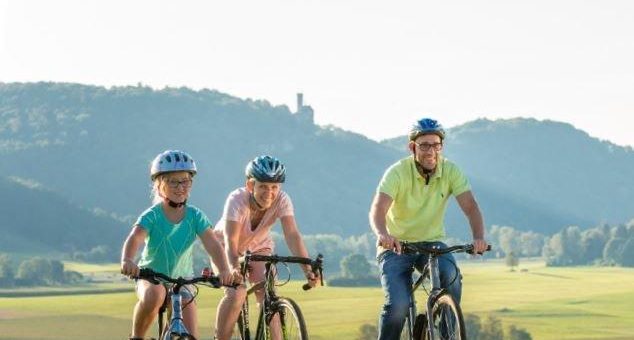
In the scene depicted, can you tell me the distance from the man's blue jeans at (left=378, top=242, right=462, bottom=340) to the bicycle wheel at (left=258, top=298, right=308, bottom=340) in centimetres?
73

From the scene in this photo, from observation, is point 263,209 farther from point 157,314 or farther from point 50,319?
point 50,319

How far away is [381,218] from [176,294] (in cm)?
190

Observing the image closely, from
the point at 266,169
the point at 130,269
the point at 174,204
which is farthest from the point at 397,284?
the point at 130,269

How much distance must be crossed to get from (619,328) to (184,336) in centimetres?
16193

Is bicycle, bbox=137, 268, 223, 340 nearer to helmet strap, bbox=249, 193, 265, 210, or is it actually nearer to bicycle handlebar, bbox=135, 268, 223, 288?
bicycle handlebar, bbox=135, 268, 223, 288

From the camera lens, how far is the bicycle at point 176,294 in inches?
276

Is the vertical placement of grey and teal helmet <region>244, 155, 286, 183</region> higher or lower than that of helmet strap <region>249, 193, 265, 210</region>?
higher

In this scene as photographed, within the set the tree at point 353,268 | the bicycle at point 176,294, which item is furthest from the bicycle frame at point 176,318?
the tree at point 353,268

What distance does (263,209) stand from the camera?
8961 millimetres

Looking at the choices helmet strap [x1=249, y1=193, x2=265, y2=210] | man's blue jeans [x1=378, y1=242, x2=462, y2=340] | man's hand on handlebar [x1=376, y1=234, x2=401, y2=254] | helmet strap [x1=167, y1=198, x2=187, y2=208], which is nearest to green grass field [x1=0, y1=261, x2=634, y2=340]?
helmet strap [x1=249, y1=193, x2=265, y2=210]

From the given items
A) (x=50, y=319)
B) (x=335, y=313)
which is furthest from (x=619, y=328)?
(x=50, y=319)

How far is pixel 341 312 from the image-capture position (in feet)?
499

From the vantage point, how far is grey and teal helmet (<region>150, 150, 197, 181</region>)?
7.70m

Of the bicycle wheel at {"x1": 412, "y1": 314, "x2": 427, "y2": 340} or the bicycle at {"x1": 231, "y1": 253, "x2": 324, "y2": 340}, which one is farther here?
the bicycle wheel at {"x1": 412, "y1": 314, "x2": 427, "y2": 340}
